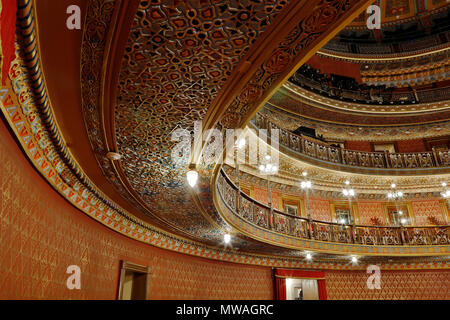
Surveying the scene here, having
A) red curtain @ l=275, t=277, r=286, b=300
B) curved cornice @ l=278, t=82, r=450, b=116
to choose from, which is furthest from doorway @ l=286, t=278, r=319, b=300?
curved cornice @ l=278, t=82, r=450, b=116

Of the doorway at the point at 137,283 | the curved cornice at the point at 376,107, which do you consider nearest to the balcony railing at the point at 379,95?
the curved cornice at the point at 376,107

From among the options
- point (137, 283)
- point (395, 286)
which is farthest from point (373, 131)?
point (137, 283)

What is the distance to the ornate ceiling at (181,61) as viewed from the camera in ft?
7.74

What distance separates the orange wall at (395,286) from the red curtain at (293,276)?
372 millimetres

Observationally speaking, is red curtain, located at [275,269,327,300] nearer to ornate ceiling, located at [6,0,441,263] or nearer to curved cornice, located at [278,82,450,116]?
curved cornice, located at [278,82,450,116]

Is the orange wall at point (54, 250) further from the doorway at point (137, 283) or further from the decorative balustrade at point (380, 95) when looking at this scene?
the decorative balustrade at point (380, 95)

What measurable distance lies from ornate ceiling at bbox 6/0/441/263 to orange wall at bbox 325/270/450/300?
11.7 metres

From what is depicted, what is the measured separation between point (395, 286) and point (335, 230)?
444 centimetres

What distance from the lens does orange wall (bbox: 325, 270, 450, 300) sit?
42.9ft

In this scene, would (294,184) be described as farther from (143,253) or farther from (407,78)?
(407,78)

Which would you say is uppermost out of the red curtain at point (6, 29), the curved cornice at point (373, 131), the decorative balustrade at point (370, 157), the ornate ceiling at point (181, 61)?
the curved cornice at point (373, 131)

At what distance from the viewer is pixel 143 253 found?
8.20 m

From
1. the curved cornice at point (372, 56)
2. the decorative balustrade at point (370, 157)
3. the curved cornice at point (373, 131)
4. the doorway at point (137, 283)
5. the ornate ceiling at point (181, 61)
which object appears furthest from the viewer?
the curved cornice at point (372, 56)

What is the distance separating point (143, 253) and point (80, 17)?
6.95 metres
